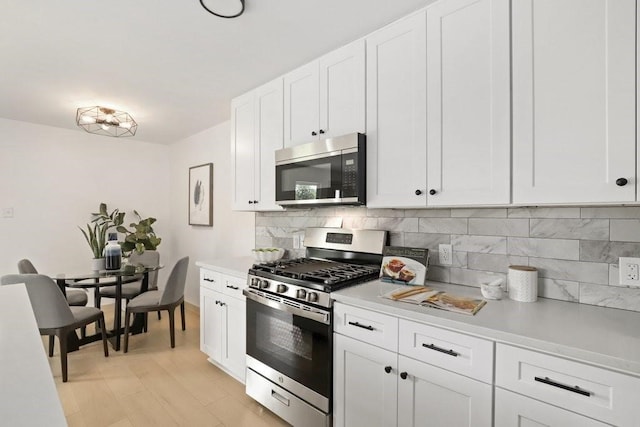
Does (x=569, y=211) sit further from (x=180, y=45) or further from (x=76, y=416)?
(x=76, y=416)

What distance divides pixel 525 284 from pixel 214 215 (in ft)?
11.4

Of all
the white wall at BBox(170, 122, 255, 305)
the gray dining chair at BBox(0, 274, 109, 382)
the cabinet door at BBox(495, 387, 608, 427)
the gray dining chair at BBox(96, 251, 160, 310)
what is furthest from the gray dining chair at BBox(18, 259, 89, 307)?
the cabinet door at BBox(495, 387, 608, 427)

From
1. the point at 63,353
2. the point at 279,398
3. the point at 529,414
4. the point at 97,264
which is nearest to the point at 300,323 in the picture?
the point at 279,398

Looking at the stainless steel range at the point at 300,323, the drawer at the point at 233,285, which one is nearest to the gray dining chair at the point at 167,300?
the drawer at the point at 233,285

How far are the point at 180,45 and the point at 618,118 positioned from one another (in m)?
2.35

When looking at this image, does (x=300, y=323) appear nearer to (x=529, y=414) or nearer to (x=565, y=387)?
(x=529, y=414)

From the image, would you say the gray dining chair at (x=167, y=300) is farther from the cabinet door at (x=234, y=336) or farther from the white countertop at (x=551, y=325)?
the white countertop at (x=551, y=325)

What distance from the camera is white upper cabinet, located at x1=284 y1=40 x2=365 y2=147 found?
1985mm

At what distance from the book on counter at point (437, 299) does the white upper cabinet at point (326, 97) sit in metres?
1.00

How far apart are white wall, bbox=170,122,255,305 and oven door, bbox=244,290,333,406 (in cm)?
134

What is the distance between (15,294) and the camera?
5.21 feet

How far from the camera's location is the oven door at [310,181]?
2055mm

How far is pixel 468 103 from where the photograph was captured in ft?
5.01

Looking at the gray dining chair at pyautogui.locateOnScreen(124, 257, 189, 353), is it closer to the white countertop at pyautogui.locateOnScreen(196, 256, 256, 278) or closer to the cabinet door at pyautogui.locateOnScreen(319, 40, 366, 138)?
the white countertop at pyautogui.locateOnScreen(196, 256, 256, 278)
